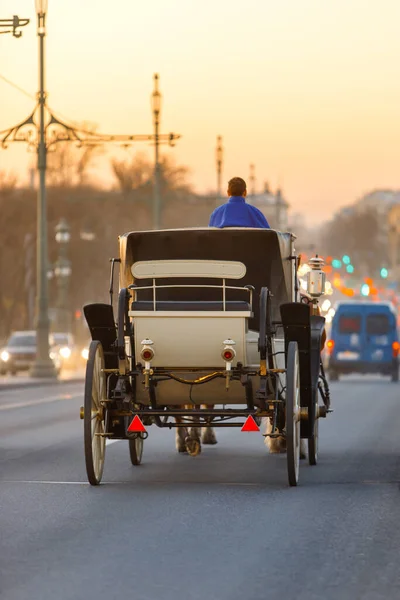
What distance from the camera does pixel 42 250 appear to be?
1710 inches

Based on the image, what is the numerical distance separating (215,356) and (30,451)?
4213 mm

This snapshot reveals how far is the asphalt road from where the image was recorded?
7.25 metres

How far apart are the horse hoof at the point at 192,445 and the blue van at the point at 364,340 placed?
28.5 meters

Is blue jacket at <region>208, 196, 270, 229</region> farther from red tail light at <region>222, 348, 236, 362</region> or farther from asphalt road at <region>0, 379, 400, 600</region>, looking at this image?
asphalt road at <region>0, 379, 400, 600</region>

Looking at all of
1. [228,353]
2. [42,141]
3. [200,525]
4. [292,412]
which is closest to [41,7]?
[42,141]

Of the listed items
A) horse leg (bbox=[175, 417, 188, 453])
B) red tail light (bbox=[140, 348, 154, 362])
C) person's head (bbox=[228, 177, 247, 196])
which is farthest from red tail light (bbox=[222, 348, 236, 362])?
horse leg (bbox=[175, 417, 188, 453])

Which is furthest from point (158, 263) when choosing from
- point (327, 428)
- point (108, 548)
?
point (327, 428)

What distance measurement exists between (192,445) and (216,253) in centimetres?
227

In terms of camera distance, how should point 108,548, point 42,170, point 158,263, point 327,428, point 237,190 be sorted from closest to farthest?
point 108,548, point 158,263, point 237,190, point 327,428, point 42,170

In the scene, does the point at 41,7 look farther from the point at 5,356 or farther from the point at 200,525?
the point at 200,525

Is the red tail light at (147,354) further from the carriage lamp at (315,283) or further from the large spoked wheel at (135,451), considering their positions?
the carriage lamp at (315,283)

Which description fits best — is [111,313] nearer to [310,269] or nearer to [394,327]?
[310,269]

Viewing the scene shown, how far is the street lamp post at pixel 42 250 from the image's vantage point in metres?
41.9

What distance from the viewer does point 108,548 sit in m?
8.37
